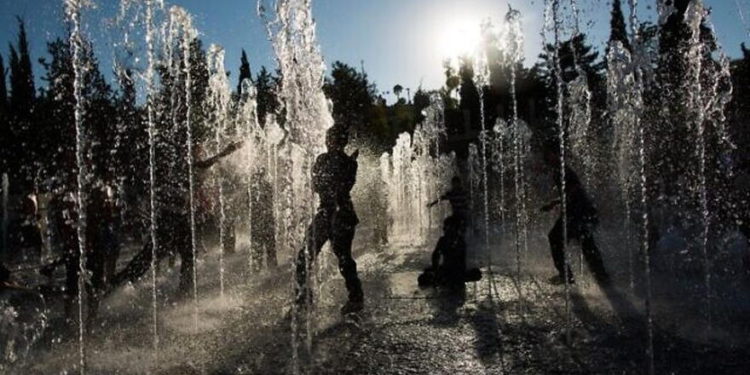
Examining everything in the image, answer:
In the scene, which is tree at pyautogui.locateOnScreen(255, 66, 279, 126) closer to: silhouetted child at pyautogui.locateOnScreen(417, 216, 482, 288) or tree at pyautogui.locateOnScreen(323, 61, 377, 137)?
tree at pyautogui.locateOnScreen(323, 61, 377, 137)

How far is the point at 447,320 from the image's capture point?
16.3ft

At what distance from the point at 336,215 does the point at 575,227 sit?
2.78m

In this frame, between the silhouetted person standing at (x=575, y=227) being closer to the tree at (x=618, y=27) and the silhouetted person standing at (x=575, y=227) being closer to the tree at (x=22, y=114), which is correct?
the tree at (x=22, y=114)

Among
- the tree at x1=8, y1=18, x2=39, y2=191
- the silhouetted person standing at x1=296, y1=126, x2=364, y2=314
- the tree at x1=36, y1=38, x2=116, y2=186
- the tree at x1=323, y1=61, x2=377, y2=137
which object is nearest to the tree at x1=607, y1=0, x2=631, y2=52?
the tree at x1=323, y1=61, x2=377, y2=137

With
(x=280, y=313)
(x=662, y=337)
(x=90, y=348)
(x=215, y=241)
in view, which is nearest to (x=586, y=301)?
(x=662, y=337)

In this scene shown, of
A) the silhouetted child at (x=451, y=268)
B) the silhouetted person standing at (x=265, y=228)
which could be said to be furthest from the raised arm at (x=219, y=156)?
the silhouetted child at (x=451, y=268)

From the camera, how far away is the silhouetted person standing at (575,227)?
6.64 m

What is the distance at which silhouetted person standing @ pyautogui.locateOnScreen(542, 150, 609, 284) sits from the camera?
6641 mm

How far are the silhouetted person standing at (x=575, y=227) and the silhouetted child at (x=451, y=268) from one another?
2.74ft

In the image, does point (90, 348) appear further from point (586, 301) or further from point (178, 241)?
point (586, 301)

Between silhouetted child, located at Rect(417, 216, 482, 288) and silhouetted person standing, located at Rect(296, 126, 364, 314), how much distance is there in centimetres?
137

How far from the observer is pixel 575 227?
22.2ft

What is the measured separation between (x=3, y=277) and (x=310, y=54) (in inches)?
175

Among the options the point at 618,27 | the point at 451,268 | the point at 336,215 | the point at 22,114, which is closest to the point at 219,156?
the point at 336,215
